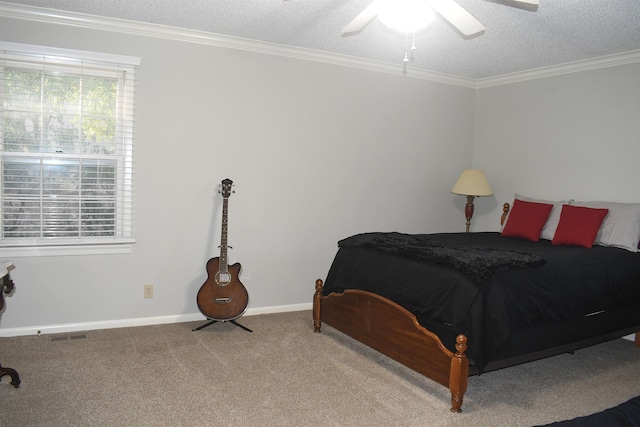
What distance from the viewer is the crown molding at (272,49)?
363 centimetres

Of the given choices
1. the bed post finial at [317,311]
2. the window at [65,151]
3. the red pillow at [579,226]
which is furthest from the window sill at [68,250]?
the red pillow at [579,226]

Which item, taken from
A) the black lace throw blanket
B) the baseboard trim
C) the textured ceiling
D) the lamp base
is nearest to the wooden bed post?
the black lace throw blanket

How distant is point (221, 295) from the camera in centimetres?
395

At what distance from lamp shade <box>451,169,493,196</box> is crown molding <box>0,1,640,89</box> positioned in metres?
1.04

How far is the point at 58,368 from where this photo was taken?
313 centimetres

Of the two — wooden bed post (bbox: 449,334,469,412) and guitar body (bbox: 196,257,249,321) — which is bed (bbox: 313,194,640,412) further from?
guitar body (bbox: 196,257,249,321)

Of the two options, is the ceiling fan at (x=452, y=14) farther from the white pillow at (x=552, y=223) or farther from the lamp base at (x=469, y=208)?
the lamp base at (x=469, y=208)

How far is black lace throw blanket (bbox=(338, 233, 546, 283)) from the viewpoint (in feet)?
9.61

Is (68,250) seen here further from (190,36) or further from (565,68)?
(565,68)

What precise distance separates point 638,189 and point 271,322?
322 cm

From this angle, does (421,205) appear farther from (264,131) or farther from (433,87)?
(264,131)

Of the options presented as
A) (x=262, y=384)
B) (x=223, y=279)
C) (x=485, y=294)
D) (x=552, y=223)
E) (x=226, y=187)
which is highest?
(x=226, y=187)

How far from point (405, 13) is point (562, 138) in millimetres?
2993

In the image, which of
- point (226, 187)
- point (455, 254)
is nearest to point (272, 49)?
point (226, 187)
